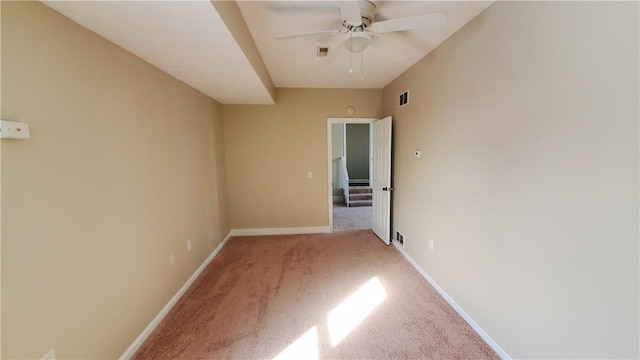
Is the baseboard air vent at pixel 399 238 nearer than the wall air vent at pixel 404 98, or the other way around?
the wall air vent at pixel 404 98

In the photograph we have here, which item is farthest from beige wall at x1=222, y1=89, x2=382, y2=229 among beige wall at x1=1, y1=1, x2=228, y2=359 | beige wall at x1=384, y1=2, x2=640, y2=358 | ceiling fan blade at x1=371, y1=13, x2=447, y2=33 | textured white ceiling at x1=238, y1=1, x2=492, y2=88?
ceiling fan blade at x1=371, y1=13, x2=447, y2=33

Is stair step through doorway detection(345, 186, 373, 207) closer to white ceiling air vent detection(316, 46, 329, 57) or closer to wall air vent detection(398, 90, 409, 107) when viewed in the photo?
wall air vent detection(398, 90, 409, 107)

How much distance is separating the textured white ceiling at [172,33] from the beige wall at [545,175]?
1.82m

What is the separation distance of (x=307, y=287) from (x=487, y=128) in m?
2.22

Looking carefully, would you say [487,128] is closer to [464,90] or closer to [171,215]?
[464,90]

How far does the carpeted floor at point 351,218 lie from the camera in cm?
462

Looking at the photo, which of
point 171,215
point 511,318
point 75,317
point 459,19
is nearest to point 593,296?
point 511,318

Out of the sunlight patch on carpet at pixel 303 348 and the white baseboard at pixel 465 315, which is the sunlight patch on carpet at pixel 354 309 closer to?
the sunlight patch on carpet at pixel 303 348

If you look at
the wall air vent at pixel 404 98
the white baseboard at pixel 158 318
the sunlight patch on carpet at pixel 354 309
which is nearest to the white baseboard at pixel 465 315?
the sunlight patch on carpet at pixel 354 309

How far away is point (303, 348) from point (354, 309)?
24.5 inches

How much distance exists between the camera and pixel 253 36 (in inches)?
84.4

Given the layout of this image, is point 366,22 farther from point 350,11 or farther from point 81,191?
point 81,191

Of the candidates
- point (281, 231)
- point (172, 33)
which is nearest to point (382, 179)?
point (281, 231)

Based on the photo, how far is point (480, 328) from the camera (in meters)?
Answer: 1.89
